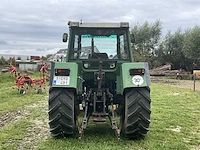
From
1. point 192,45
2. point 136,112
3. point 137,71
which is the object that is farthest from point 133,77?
point 192,45

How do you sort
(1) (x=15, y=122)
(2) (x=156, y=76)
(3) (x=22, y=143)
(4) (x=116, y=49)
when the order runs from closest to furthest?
(3) (x=22, y=143), (4) (x=116, y=49), (1) (x=15, y=122), (2) (x=156, y=76)

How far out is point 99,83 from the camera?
5.79 m

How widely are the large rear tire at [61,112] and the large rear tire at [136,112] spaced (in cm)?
Result: 93

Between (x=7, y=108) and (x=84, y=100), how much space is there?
4.16 metres

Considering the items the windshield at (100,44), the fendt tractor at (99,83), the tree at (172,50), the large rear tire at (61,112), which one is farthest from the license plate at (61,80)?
the tree at (172,50)

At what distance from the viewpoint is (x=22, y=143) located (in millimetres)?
5230

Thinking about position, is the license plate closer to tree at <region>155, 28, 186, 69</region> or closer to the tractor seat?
the tractor seat

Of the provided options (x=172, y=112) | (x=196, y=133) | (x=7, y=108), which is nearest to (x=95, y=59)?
(x=196, y=133)

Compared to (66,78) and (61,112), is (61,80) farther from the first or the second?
(61,112)

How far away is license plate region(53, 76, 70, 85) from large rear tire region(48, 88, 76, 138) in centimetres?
18

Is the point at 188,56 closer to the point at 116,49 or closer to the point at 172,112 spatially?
the point at 172,112

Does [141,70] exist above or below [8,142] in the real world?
above

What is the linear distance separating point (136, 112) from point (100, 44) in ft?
5.75

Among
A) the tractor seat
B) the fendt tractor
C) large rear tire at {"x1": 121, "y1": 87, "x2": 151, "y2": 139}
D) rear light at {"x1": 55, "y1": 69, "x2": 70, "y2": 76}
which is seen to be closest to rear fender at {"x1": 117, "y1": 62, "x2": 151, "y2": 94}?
the fendt tractor
